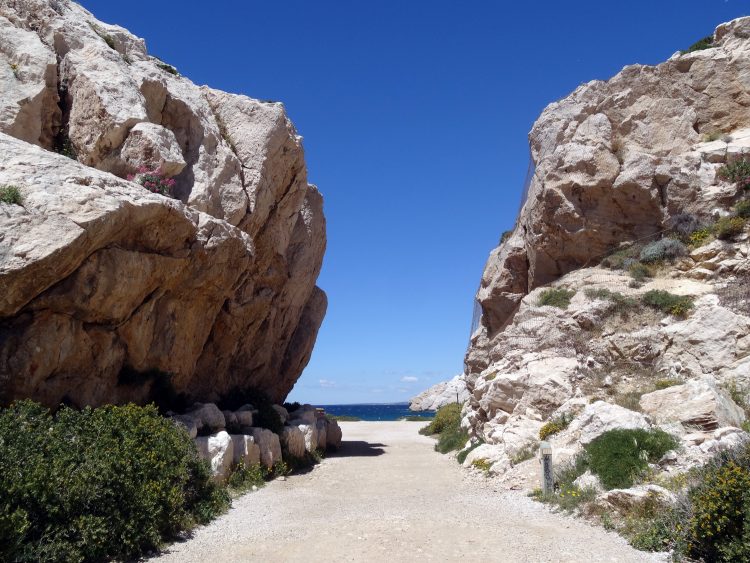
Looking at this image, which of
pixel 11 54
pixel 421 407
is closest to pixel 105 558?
pixel 11 54

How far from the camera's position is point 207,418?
15195 mm

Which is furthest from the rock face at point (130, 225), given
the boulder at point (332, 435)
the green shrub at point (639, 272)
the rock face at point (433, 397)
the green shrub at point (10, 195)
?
A: the rock face at point (433, 397)

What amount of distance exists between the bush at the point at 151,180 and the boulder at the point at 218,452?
6674 mm

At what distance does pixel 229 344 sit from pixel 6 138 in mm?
10585

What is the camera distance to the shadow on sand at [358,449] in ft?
76.8

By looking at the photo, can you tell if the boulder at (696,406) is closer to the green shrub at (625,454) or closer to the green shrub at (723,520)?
the green shrub at (625,454)

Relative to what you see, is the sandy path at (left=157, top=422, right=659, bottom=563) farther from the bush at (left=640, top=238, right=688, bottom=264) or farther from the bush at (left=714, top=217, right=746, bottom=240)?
the bush at (left=714, top=217, right=746, bottom=240)

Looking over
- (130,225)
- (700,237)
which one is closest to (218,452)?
(130,225)

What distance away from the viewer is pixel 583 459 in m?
11.6

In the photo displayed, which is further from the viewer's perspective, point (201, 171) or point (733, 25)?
point (733, 25)

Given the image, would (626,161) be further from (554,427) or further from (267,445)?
(267,445)

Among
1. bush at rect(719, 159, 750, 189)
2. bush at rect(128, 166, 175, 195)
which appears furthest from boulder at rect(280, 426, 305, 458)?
bush at rect(719, 159, 750, 189)

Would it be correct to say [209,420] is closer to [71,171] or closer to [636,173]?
[71,171]

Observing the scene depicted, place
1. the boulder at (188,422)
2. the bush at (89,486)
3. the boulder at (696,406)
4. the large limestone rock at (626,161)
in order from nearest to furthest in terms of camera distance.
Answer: the bush at (89,486) → the boulder at (696,406) → the boulder at (188,422) → the large limestone rock at (626,161)
